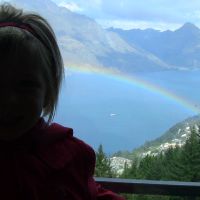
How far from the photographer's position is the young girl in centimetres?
73

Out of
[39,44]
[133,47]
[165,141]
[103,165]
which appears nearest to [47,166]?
[39,44]

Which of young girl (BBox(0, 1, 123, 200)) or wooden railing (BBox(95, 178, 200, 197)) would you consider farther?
wooden railing (BBox(95, 178, 200, 197))

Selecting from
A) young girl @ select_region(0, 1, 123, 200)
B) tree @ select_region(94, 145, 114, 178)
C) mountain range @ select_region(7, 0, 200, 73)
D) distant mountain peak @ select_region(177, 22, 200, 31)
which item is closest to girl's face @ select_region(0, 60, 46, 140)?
young girl @ select_region(0, 1, 123, 200)

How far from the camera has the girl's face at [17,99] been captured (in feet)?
2.38

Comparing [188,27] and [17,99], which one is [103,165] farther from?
[188,27]

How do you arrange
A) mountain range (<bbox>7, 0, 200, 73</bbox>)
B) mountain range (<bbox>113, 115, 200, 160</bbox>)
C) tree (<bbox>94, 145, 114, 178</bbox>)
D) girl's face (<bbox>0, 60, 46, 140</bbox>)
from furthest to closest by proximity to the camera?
mountain range (<bbox>7, 0, 200, 73</bbox>) → mountain range (<bbox>113, 115, 200, 160</bbox>) → tree (<bbox>94, 145, 114, 178</bbox>) → girl's face (<bbox>0, 60, 46, 140</bbox>)

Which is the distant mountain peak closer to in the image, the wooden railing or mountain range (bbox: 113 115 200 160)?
mountain range (bbox: 113 115 200 160)

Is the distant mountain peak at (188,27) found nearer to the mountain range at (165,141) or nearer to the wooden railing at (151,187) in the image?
the mountain range at (165,141)

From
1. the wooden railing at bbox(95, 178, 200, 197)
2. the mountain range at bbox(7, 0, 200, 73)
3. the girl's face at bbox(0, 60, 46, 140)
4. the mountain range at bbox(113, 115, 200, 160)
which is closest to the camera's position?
the girl's face at bbox(0, 60, 46, 140)

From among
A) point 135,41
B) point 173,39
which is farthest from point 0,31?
point 173,39

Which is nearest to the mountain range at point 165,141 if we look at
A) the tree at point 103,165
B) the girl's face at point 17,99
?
the tree at point 103,165

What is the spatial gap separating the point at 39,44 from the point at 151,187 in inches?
24.9

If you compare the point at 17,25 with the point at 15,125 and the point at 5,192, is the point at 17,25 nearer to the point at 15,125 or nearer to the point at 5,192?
the point at 15,125

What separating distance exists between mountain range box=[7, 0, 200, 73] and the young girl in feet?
5.76
